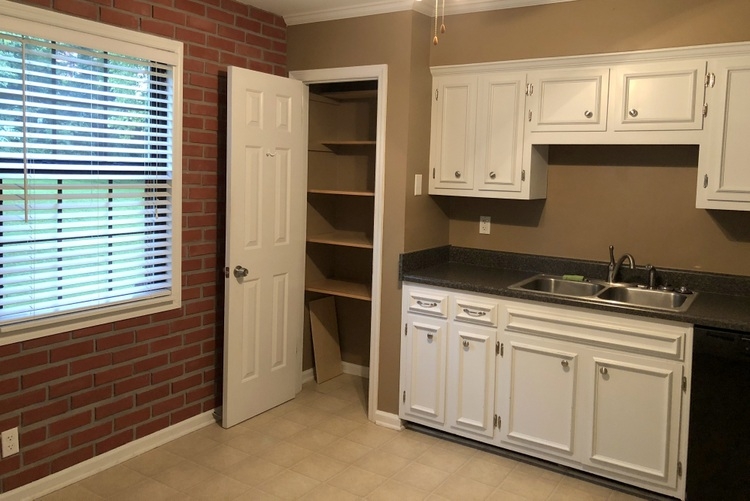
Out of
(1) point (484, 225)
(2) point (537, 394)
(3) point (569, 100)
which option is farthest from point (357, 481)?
(3) point (569, 100)

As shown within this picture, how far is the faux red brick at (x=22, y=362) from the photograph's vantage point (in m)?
2.65

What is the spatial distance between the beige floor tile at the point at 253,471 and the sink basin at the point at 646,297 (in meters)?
1.88

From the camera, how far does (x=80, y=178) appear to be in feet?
9.39

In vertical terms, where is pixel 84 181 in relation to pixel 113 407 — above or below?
above

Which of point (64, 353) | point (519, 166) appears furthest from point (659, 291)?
point (64, 353)

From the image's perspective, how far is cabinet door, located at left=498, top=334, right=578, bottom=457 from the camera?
10.2 feet

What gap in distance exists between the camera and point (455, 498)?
2949 millimetres

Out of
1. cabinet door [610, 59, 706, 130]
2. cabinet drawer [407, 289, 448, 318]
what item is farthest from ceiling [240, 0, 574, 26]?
cabinet drawer [407, 289, 448, 318]

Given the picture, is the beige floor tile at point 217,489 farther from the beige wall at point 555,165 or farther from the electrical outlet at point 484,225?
the electrical outlet at point 484,225

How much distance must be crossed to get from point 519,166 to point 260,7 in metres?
1.78

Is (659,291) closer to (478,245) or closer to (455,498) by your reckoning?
(478,245)

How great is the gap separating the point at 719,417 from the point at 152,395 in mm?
2722

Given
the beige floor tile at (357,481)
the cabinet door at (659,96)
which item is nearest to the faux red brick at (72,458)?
the beige floor tile at (357,481)

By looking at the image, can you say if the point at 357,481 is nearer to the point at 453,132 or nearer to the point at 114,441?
the point at 114,441
